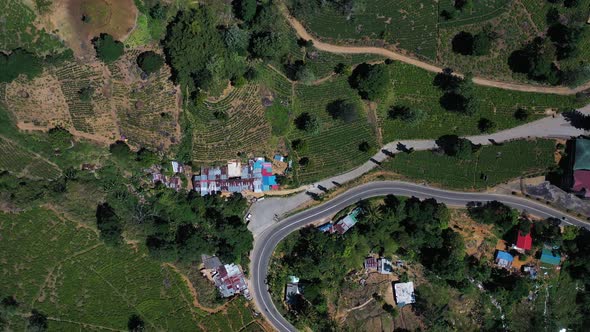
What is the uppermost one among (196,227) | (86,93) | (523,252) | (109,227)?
(86,93)

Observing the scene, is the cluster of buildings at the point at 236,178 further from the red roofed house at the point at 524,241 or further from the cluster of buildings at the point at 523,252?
the red roofed house at the point at 524,241

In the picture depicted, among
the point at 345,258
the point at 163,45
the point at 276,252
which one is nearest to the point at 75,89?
the point at 163,45


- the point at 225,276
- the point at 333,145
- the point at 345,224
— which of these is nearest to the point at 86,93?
the point at 225,276

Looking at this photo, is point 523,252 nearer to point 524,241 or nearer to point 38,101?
point 524,241

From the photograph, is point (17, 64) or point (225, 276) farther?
point (225, 276)

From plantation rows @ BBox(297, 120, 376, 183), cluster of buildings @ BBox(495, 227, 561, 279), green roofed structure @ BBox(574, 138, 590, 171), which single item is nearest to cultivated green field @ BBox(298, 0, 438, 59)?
plantation rows @ BBox(297, 120, 376, 183)

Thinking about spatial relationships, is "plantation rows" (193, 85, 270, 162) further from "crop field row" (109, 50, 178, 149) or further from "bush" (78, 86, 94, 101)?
"bush" (78, 86, 94, 101)
